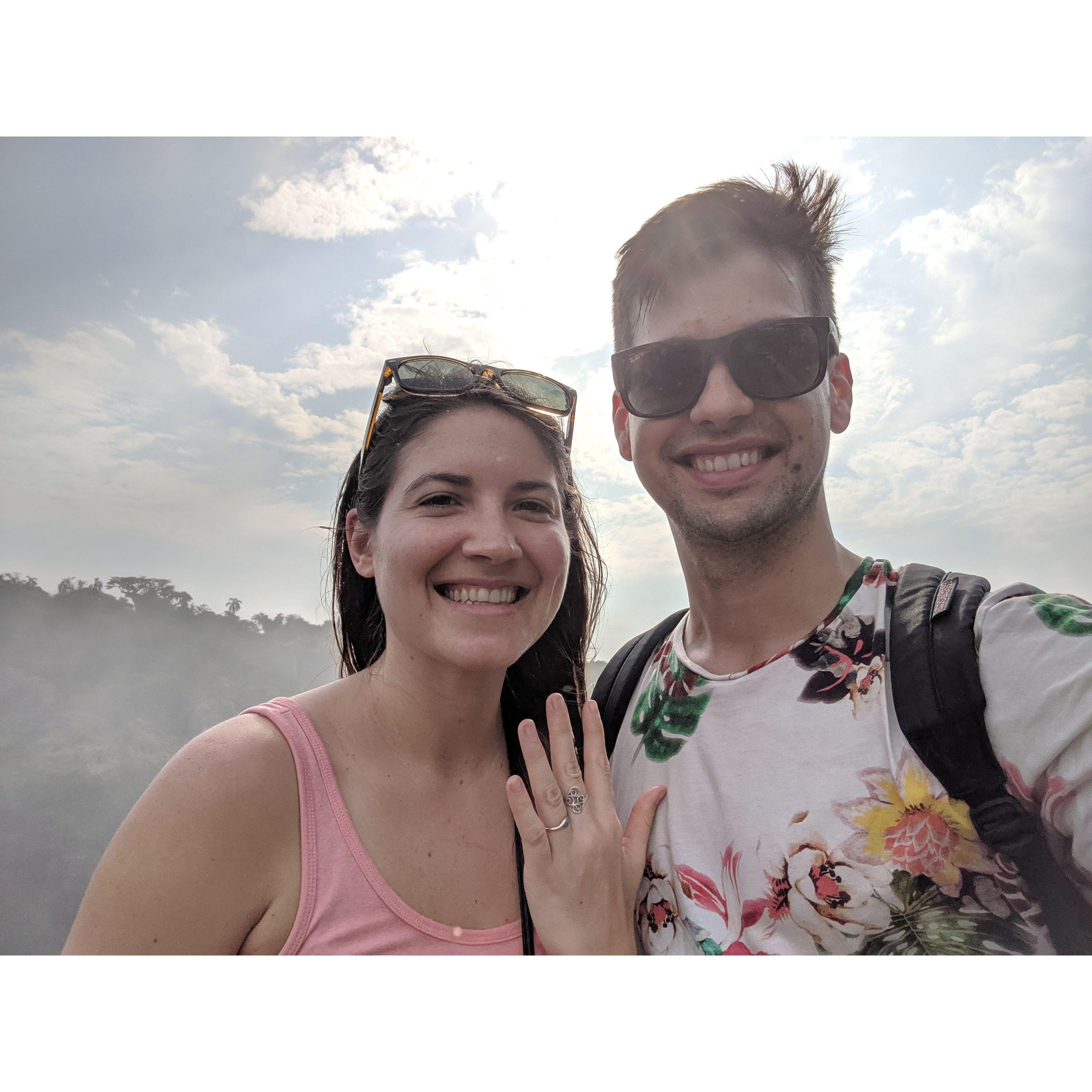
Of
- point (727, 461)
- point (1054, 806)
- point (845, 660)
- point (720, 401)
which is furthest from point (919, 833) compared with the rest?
point (720, 401)

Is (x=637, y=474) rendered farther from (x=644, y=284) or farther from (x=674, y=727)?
(x=674, y=727)

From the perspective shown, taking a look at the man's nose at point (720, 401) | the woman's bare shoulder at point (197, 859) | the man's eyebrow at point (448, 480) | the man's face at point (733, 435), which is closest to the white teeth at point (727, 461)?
the man's face at point (733, 435)

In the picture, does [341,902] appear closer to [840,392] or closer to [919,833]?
[919,833]

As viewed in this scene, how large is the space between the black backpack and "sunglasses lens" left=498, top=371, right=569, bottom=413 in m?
1.22

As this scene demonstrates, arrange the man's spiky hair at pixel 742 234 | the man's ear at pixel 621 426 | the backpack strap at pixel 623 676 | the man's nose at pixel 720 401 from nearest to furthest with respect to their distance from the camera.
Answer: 1. the man's nose at pixel 720 401
2. the man's spiky hair at pixel 742 234
3. the backpack strap at pixel 623 676
4. the man's ear at pixel 621 426

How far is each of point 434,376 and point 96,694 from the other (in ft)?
6.60

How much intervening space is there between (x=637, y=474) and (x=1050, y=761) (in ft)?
4.37

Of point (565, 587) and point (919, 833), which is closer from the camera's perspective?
point (919, 833)

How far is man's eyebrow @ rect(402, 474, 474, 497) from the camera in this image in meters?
1.98

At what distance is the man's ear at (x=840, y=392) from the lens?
2.21 metres

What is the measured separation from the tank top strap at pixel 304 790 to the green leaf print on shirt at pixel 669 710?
983 mm

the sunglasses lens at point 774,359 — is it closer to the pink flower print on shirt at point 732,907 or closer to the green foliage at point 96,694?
the pink flower print on shirt at point 732,907

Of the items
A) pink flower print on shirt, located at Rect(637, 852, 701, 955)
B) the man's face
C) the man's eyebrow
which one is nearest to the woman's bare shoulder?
the man's eyebrow

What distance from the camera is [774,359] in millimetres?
2004
